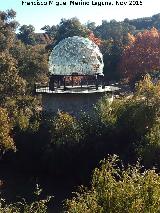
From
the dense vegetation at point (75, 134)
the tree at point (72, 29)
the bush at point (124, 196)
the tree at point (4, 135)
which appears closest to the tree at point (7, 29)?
the tree at point (72, 29)

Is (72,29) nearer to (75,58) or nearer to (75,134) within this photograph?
(75,58)

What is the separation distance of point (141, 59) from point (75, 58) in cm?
1732

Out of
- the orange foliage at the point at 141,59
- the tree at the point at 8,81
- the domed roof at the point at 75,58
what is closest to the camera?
the tree at the point at 8,81

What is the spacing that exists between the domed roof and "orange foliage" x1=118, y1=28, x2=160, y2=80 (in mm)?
14369

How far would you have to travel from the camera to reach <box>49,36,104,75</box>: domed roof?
2656cm

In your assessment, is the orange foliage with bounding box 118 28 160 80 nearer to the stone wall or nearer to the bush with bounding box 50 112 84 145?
the stone wall

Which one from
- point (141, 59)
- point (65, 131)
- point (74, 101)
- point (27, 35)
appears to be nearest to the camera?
point (65, 131)

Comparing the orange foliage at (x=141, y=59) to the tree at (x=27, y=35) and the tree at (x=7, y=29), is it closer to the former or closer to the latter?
the tree at (x=7, y=29)

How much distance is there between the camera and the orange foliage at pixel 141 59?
41875mm

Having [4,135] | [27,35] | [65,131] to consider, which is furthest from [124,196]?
[27,35]

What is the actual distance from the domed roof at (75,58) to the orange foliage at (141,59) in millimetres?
14369

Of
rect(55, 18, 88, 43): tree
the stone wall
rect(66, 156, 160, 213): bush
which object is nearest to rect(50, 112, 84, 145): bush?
the stone wall

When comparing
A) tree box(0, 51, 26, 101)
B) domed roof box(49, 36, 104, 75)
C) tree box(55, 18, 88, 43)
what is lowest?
tree box(0, 51, 26, 101)

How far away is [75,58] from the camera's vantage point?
87.0ft
